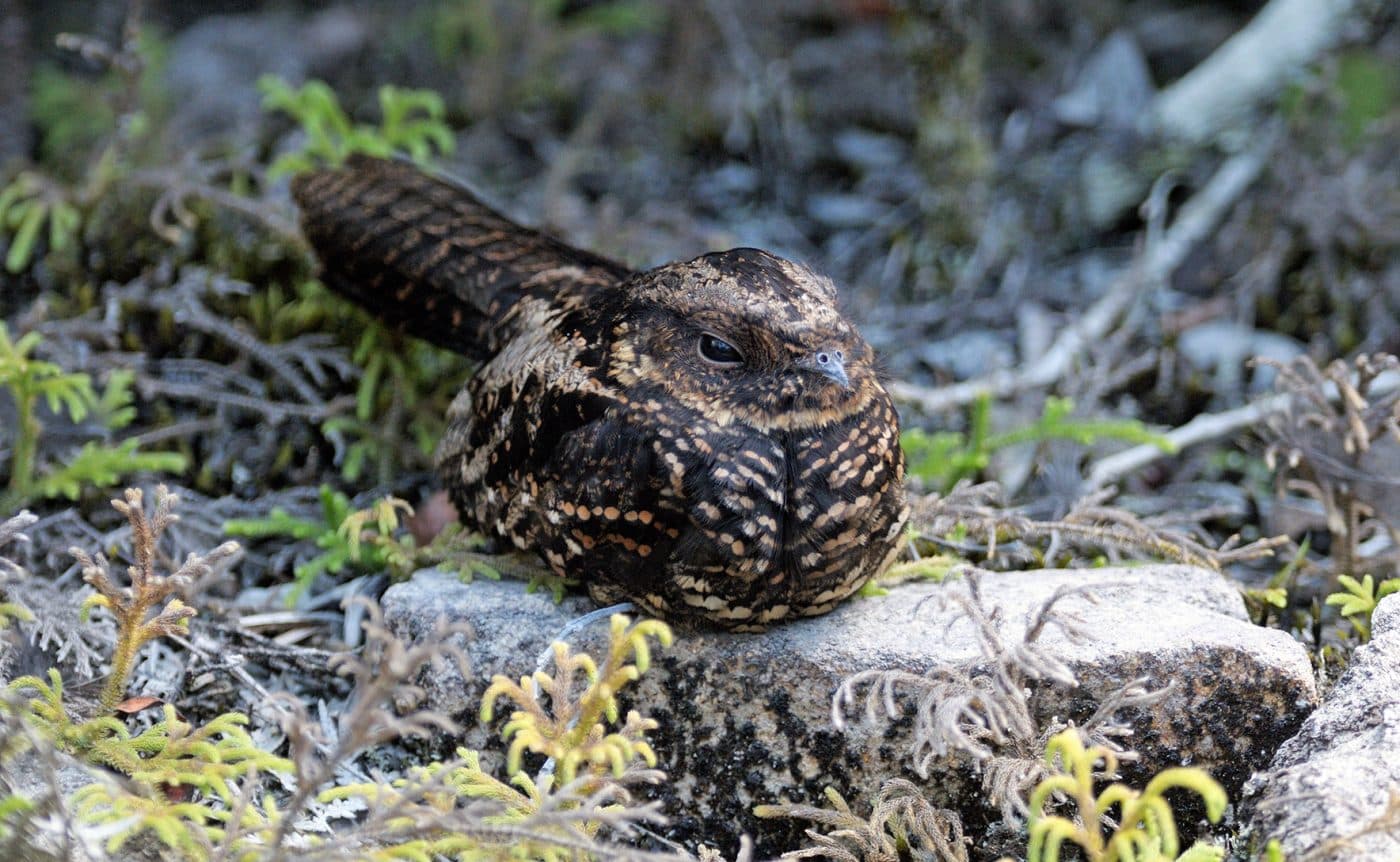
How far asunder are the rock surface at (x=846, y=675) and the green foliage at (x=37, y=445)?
31.5 inches

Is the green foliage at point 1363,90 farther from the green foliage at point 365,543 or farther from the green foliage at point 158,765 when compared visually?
the green foliage at point 158,765

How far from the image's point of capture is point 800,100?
511cm

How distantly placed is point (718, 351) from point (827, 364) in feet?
0.70

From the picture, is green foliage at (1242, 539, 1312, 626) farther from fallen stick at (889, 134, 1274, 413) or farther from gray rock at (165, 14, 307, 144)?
gray rock at (165, 14, 307, 144)

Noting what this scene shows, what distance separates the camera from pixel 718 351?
2.36 m

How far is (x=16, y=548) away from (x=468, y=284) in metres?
1.13

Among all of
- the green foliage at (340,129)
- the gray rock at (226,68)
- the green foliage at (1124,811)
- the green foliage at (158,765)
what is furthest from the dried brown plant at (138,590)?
the gray rock at (226,68)

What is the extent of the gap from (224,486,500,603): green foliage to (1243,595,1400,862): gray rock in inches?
58.8

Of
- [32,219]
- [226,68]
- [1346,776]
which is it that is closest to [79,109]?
[226,68]

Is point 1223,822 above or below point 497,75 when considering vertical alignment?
below

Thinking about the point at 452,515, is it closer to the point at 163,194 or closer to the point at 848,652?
the point at 848,652

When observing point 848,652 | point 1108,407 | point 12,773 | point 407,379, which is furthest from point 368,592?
point 1108,407

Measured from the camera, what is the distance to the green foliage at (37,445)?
9.12 ft

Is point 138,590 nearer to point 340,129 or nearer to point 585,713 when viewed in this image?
point 585,713
